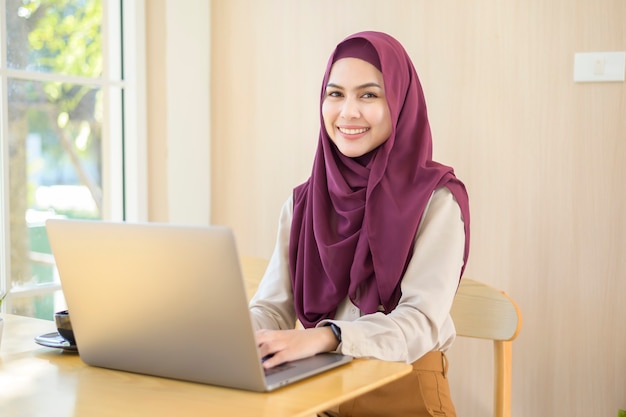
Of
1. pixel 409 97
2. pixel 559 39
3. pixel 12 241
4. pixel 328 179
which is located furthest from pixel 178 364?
pixel 559 39

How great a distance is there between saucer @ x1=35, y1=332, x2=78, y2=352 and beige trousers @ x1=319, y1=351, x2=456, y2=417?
54cm

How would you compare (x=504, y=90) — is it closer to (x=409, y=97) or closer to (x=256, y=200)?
(x=409, y=97)

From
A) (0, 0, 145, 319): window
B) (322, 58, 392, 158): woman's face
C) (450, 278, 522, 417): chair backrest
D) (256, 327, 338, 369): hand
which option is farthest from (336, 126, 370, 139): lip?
(0, 0, 145, 319): window

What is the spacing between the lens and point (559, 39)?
2160 millimetres

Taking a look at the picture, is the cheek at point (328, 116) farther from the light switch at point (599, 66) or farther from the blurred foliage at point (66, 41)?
the blurred foliage at point (66, 41)

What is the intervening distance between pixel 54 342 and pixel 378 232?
2.18ft

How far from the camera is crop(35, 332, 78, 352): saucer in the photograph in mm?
1289

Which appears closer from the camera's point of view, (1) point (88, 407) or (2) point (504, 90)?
(1) point (88, 407)

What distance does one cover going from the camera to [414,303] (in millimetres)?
1520

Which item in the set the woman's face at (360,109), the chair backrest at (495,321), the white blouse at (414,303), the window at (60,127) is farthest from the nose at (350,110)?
the window at (60,127)

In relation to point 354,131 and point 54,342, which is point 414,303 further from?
point 54,342

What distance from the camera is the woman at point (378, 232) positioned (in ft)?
5.06

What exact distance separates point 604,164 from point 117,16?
150 cm

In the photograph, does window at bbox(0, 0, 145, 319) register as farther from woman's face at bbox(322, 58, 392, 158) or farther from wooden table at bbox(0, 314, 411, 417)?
wooden table at bbox(0, 314, 411, 417)
